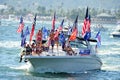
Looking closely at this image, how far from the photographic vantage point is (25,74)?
49.2 metres

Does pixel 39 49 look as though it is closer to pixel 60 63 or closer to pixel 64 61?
pixel 60 63

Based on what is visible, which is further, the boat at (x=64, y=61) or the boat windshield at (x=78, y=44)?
the boat windshield at (x=78, y=44)

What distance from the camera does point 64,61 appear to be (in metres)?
49.7

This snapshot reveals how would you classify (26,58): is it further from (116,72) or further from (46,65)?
(116,72)

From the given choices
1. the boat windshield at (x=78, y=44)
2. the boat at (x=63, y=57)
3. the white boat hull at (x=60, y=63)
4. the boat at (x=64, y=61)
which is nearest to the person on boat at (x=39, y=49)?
the boat at (x=63, y=57)

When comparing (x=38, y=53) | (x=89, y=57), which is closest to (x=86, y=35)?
(x=89, y=57)

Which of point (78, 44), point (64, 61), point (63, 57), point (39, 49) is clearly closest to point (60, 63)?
point (64, 61)

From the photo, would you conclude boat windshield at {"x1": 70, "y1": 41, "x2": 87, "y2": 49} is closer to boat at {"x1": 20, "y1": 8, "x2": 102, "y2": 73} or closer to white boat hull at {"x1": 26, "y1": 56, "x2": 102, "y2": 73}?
boat at {"x1": 20, "y1": 8, "x2": 102, "y2": 73}

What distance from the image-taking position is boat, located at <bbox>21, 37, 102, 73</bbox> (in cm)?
4869

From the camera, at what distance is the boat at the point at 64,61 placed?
48688 mm

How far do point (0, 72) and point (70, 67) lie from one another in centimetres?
599

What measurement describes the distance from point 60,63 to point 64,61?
1.33ft

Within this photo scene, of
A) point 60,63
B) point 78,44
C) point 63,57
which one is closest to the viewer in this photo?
point 63,57

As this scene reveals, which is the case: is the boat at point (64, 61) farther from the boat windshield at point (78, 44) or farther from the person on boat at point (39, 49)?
the person on boat at point (39, 49)
